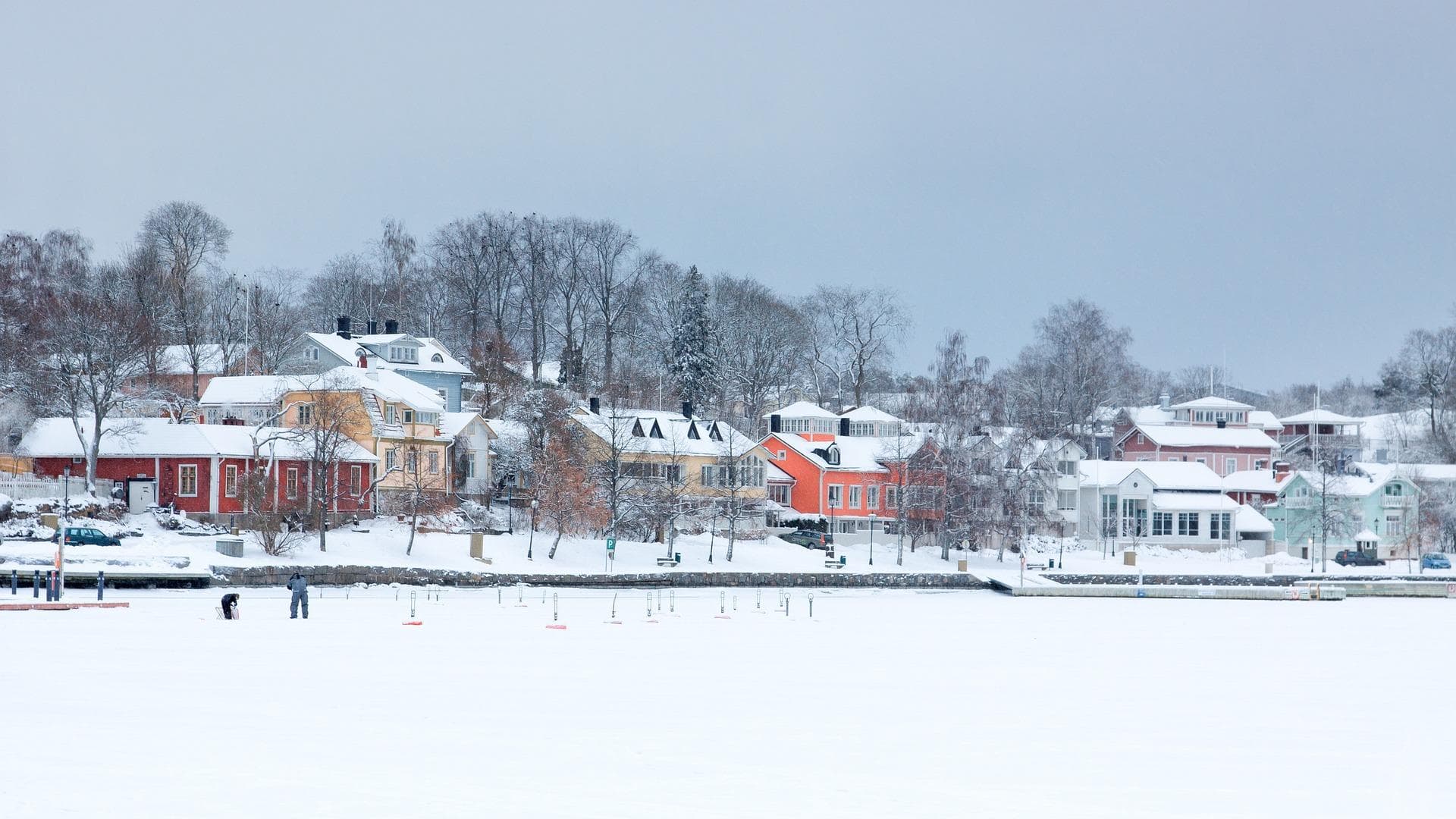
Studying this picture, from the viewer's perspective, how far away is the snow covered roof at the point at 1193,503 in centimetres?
9081

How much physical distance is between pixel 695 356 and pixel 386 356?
775 inches

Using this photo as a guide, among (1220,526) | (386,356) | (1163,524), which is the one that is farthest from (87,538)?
(1220,526)

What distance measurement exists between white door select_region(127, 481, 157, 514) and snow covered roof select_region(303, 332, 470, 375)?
976 inches

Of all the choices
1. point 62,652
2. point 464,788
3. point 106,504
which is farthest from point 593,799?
point 106,504

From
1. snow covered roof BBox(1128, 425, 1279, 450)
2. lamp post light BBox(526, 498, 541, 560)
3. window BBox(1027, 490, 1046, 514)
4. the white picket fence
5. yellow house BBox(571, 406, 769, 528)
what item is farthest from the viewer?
snow covered roof BBox(1128, 425, 1279, 450)

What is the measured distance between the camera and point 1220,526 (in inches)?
3605

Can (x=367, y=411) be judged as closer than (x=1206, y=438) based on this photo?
Yes

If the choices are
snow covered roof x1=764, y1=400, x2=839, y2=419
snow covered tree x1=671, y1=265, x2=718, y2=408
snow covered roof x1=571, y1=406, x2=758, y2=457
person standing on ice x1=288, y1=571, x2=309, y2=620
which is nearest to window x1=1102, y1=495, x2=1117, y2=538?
snow covered roof x1=764, y1=400, x2=839, y2=419

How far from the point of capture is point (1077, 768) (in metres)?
21.6

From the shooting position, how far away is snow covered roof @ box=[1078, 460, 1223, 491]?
9200 cm

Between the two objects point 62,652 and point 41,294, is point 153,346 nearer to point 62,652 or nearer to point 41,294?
point 41,294

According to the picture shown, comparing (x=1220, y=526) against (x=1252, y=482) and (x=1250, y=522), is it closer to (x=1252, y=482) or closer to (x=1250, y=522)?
(x=1250, y=522)

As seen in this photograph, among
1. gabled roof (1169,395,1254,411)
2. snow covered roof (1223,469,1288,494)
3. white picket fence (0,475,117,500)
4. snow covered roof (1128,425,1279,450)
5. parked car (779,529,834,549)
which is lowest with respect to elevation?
parked car (779,529,834,549)

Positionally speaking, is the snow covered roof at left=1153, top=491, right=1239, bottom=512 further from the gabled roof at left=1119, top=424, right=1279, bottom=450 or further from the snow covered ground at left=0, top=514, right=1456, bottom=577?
the gabled roof at left=1119, top=424, right=1279, bottom=450
